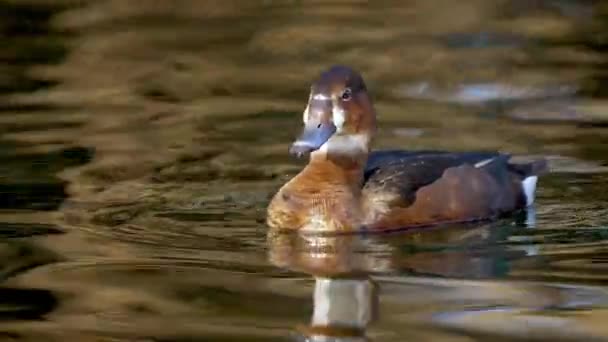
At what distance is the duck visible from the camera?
868cm

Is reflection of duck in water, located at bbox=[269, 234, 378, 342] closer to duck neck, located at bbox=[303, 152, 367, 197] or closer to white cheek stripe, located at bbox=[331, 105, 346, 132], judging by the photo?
duck neck, located at bbox=[303, 152, 367, 197]

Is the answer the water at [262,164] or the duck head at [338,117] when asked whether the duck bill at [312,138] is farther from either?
the water at [262,164]

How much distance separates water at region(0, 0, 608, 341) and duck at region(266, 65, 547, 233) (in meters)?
0.13

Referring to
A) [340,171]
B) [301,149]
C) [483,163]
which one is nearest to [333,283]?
[301,149]

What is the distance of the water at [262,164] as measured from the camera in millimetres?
6984

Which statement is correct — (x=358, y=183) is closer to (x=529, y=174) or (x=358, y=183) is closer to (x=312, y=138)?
(x=312, y=138)

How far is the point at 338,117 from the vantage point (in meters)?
8.75

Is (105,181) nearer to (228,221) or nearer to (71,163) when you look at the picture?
(71,163)

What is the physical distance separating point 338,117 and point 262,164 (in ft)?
5.59

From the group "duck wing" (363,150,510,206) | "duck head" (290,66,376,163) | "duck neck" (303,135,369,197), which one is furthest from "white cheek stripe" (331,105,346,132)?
"duck wing" (363,150,510,206)

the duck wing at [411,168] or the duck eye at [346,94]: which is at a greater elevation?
the duck eye at [346,94]

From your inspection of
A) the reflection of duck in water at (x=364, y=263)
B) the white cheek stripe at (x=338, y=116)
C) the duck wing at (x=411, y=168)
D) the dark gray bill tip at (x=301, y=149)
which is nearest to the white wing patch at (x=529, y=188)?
the duck wing at (x=411, y=168)

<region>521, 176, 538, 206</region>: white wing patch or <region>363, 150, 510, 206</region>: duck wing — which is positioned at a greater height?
<region>363, 150, 510, 206</region>: duck wing

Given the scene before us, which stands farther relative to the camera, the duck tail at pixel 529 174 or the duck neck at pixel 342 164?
the duck tail at pixel 529 174
